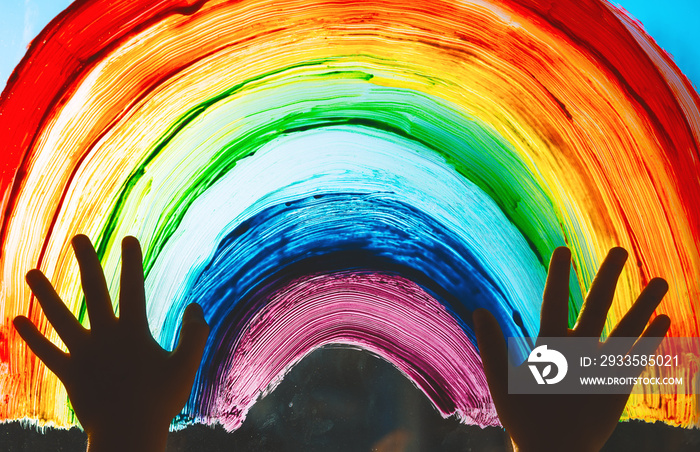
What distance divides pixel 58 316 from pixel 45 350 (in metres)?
0.05

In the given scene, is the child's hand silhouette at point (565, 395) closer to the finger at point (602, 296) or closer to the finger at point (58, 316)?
the finger at point (602, 296)

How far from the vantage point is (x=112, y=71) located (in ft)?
2.19

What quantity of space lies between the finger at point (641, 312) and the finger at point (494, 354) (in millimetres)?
124

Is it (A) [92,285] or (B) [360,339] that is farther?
(B) [360,339]

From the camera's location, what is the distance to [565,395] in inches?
20.9

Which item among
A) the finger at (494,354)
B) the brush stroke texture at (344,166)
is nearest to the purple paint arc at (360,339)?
the brush stroke texture at (344,166)

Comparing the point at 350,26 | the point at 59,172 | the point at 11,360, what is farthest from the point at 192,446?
the point at 350,26

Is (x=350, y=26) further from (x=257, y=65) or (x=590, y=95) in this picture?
(x=590, y=95)


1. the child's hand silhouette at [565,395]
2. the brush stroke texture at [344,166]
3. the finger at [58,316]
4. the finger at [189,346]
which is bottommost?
the child's hand silhouette at [565,395]

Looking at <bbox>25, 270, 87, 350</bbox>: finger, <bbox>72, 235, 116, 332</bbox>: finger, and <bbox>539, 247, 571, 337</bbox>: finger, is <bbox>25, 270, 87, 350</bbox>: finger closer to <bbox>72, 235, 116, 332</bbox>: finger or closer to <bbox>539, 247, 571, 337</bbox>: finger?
<bbox>72, 235, 116, 332</bbox>: finger

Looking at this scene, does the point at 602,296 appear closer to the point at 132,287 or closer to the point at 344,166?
the point at 344,166

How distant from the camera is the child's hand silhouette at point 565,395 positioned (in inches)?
20.3

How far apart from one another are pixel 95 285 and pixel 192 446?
0.37 meters

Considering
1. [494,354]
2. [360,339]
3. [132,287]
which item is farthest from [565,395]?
[132,287]
